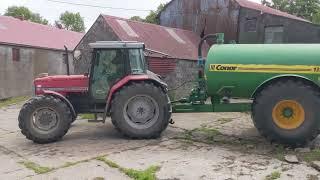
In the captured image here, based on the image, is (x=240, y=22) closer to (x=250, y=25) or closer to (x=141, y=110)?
(x=250, y=25)

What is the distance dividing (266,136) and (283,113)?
0.60 meters

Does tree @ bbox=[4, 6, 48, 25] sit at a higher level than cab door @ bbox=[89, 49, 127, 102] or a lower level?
higher

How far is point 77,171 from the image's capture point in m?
8.35

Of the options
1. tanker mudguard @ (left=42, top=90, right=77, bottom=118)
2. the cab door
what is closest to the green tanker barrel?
the cab door

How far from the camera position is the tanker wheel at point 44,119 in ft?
34.9

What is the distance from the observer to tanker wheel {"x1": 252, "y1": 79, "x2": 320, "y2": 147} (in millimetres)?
9664

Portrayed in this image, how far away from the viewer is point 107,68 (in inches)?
441

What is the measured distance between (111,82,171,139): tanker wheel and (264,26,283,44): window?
1540 centimetres

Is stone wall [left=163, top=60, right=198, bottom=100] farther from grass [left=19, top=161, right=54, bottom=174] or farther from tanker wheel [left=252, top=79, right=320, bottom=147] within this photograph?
grass [left=19, top=161, right=54, bottom=174]

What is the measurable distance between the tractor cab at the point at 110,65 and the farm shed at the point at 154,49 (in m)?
7.54

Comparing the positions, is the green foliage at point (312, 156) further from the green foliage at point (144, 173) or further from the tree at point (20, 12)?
the tree at point (20, 12)

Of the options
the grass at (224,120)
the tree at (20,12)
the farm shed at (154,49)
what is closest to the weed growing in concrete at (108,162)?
the grass at (224,120)

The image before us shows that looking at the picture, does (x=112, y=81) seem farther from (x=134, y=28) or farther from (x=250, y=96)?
(x=134, y=28)

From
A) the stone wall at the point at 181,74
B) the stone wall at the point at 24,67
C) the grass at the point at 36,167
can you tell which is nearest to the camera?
the grass at the point at 36,167
